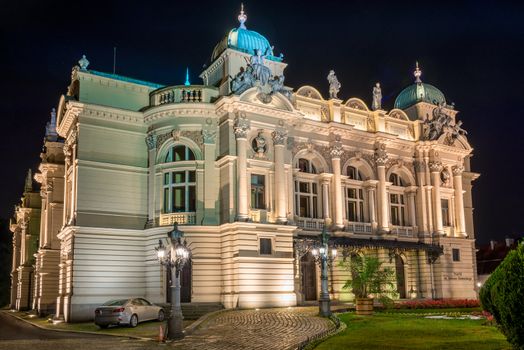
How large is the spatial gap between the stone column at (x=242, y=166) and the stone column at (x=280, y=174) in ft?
6.95

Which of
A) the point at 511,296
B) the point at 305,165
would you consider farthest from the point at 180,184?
the point at 511,296

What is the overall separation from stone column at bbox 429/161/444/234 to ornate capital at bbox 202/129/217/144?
1754cm

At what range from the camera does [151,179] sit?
114 feet

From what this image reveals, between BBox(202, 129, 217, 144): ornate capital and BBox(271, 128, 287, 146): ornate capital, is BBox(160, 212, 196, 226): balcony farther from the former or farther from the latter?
BBox(271, 128, 287, 146): ornate capital

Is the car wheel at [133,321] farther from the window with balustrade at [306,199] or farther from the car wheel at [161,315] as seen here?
the window with balustrade at [306,199]

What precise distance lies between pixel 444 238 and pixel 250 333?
2535 centimetres

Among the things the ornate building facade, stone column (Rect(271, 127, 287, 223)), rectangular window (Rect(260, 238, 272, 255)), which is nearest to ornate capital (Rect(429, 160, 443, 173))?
the ornate building facade

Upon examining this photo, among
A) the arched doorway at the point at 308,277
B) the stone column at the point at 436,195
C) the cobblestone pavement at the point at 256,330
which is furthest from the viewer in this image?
the stone column at the point at 436,195

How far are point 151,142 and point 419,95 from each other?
22.5m

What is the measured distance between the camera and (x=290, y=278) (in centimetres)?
3397

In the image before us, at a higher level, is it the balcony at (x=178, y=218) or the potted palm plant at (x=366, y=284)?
the balcony at (x=178, y=218)

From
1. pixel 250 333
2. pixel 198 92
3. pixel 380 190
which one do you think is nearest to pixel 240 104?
pixel 198 92

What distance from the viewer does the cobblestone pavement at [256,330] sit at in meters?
17.7

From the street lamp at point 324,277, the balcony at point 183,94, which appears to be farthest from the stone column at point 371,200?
the balcony at point 183,94
